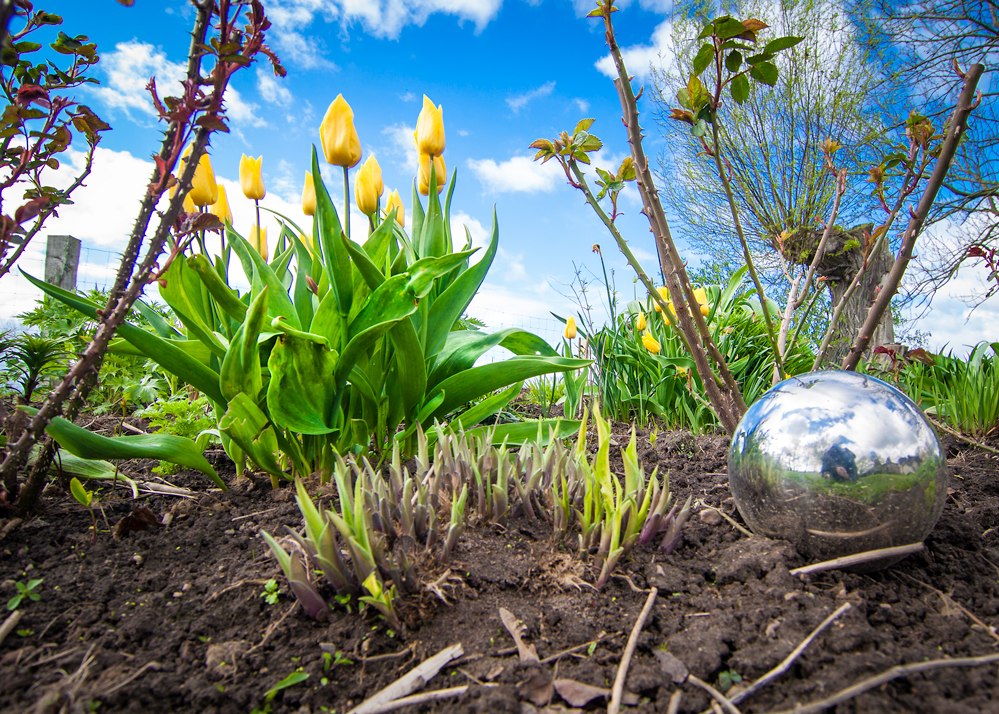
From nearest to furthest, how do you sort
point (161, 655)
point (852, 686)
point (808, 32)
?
point (852, 686) → point (161, 655) → point (808, 32)

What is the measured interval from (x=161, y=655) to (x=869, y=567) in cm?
157

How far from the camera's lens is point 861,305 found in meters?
8.61

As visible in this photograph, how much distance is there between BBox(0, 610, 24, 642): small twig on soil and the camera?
1.03 meters

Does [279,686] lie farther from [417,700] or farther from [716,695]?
[716,695]

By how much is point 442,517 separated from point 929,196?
183 cm

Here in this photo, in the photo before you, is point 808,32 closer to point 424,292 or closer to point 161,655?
point 424,292

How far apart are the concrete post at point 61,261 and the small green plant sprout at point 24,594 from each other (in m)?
5.01

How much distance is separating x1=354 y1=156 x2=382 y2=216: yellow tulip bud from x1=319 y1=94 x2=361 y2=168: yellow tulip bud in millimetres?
180

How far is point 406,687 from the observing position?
3.12ft

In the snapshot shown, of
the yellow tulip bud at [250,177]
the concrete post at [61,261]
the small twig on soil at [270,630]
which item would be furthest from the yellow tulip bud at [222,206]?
the concrete post at [61,261]

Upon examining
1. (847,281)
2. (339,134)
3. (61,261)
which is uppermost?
(847,281)

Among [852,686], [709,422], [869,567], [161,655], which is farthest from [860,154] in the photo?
[161,655]

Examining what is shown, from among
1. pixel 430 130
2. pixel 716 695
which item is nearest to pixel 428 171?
pixel 430 130

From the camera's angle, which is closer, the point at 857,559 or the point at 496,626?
the point at 496,626
